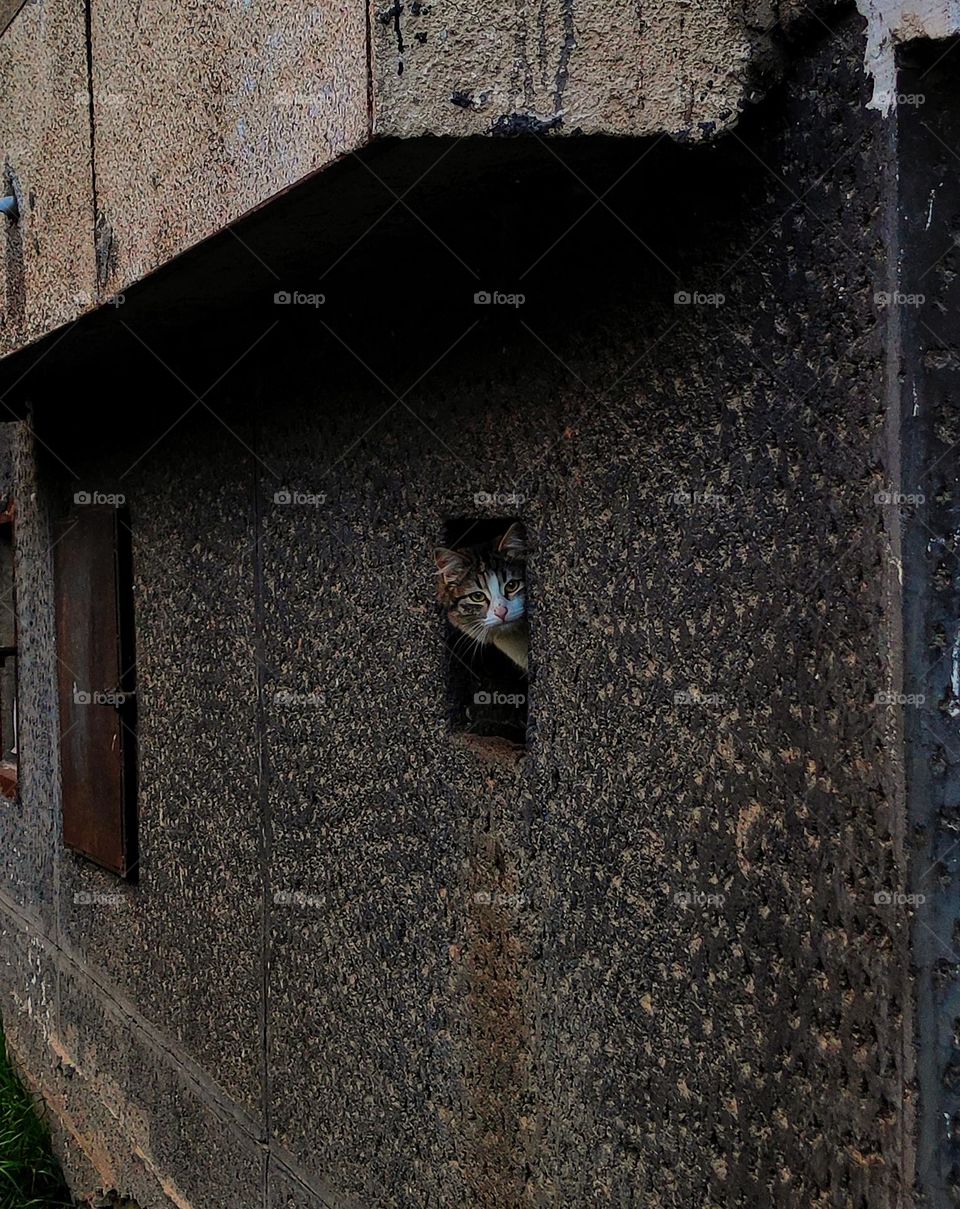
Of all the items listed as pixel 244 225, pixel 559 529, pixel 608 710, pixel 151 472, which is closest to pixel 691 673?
pixel 608 710

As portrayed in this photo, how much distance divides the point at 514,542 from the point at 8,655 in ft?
12.8

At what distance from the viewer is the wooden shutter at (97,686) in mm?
4008

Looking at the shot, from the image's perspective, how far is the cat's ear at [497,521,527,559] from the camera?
2270 mm

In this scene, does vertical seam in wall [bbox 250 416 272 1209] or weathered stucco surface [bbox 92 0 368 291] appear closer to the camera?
weathered stucco surface [bbox 92 0 368 291]

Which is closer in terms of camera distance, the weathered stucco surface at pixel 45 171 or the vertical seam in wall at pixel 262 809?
the weathered stucco surface at pixel 45 171

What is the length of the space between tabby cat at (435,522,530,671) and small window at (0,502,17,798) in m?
3.35

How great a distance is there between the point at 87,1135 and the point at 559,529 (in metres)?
3.58
